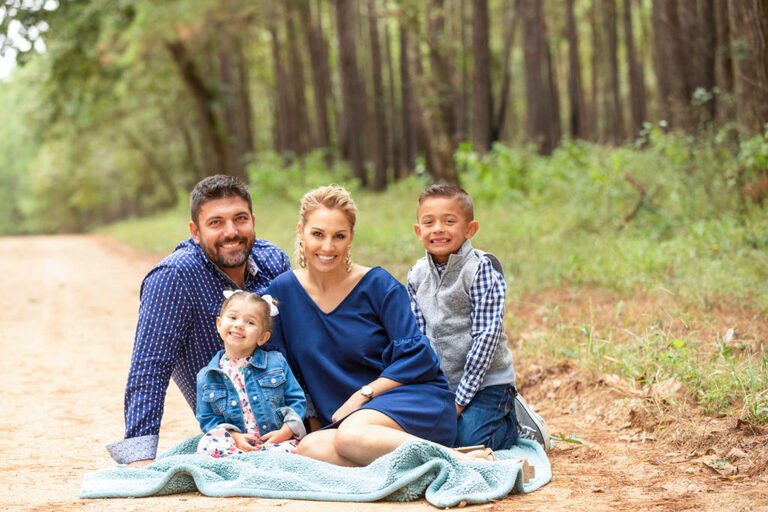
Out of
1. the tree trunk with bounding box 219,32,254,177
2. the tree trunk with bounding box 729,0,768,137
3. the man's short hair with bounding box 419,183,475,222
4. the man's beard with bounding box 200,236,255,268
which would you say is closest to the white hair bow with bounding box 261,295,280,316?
the man's beard with bounding box 200,236,255,268

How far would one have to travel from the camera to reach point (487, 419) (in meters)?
5.23

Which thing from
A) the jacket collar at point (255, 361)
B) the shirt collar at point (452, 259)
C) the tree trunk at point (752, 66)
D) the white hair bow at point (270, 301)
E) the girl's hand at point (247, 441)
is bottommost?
the girl's hand at point (247, 441)

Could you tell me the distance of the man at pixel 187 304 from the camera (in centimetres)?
496

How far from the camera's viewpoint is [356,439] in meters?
4.66

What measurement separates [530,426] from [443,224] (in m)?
1.27

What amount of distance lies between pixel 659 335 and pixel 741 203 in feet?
15.4

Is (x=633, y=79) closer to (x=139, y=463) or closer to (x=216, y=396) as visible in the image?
(x=216, y=396)

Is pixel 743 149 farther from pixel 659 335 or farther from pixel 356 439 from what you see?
pixel 356 439

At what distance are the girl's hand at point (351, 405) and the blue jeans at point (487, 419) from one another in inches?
26.4

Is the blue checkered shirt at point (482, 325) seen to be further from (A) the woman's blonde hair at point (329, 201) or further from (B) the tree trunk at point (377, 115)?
(B) the tree trunk at point (377, 115)

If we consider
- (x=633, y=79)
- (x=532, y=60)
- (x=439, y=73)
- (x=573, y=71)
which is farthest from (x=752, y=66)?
(x=573, y=71)

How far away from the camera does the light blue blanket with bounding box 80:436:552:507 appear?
4332mm

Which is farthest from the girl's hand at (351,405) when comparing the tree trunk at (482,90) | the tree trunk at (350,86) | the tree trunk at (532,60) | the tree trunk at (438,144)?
the tree trunk at (350,86)

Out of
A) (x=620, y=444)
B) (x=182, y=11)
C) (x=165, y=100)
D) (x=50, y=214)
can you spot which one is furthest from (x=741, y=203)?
(x=50, y=214)
